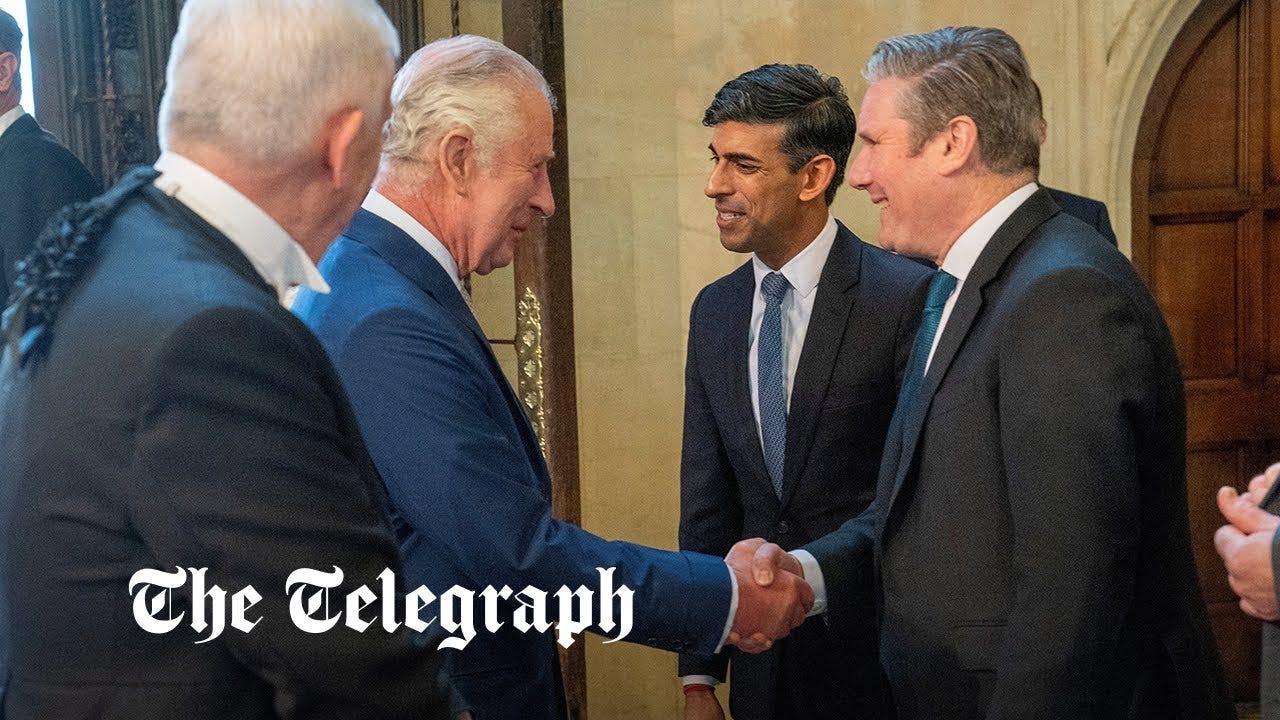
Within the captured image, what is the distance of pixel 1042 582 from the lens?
6.50 feet

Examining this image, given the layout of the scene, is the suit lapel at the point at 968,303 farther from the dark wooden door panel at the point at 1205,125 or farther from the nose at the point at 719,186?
the dark wooden door panel at the point at 1205,125

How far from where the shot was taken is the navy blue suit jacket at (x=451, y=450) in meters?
1.96

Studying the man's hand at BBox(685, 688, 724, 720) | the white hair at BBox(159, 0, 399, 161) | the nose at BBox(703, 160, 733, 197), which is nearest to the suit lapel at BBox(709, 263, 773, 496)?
the nose at BBox(703, 160, 733, 197)

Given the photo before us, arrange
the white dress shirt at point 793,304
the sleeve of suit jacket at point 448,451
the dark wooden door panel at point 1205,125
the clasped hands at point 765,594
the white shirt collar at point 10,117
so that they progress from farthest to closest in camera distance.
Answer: the dark wooden door panel at point 1205,125 < the white shirt collar at point 10,117 < the white dress shirt at point 793,304 < the clasped hands at point 765,594 < the sleeve of suit jacket at point 448,451

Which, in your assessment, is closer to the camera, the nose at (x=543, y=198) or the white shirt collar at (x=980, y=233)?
the white shirt collar at (x=980, y=233)

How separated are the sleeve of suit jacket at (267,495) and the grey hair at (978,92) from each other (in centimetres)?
125

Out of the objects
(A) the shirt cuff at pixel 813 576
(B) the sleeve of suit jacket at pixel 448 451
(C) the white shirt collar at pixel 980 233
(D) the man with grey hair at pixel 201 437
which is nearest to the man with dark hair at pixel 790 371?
(A) the shirt cuff at pixel 813 576

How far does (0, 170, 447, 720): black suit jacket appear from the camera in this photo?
129 cm

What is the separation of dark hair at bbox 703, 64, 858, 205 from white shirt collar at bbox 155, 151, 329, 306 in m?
1.89

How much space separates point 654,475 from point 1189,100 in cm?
217

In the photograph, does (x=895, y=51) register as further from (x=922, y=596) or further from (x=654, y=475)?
(x=654, y=475)

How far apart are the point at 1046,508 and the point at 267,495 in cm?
112

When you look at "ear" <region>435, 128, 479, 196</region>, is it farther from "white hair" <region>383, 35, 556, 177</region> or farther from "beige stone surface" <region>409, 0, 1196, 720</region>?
"beige stone surface" <region>409, 0, 1196, 720</region>

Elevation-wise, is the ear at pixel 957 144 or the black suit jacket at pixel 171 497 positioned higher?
the ear at pixel 957 144
